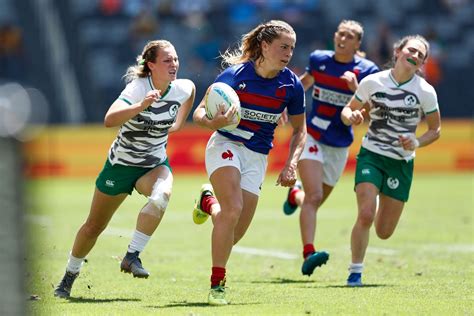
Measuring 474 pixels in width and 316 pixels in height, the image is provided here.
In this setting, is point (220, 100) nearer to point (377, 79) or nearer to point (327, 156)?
point (377, 79)

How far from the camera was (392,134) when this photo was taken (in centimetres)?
975

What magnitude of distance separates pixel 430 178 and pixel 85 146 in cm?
751

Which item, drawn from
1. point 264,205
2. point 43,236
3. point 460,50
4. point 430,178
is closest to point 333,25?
point 460,50

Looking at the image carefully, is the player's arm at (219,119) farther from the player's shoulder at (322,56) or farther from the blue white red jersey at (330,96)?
the player's shoulder at (322,56)

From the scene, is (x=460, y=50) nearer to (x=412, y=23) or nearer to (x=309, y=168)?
(x=412, y=23)

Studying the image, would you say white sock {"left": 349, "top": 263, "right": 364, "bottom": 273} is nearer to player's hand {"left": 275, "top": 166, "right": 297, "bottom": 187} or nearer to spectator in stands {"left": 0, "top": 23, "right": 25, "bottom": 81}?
player's hand {"left": 275, "top": 166, "right": 297, "bottom": 187}

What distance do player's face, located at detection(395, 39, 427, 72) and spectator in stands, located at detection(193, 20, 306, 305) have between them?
120 cm

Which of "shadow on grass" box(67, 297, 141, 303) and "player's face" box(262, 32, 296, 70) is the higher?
"player's face" box(262, 32, 296, 70)

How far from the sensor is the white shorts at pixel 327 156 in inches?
436

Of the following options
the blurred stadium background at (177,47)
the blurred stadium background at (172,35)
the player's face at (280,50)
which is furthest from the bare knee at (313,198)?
the blurred stadium background at (172,35)

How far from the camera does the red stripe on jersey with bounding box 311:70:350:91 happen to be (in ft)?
36.5

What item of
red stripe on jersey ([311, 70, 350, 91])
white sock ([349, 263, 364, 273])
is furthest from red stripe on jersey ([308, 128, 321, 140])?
white sock ([349, 263, 364, 273])

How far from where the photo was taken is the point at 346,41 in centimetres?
1104

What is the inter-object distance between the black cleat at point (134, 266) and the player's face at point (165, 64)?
1456 mm
